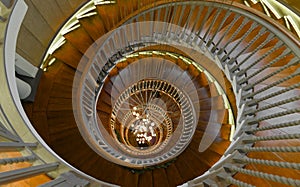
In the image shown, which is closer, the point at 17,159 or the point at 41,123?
the point at 17,159

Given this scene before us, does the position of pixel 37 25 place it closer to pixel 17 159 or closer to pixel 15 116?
pixel 15 116

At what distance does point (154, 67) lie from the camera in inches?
285

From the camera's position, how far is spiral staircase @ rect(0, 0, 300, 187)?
2354 millimetres

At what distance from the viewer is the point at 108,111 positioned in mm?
7074

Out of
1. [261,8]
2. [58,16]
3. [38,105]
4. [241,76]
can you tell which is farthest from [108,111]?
[261,8]

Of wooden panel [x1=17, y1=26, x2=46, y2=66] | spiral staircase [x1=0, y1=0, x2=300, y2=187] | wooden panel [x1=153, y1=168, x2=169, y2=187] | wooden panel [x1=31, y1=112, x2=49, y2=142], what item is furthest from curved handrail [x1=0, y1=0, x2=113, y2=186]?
wooden panel [x1=153, y1=168, x2=169, y2=187]

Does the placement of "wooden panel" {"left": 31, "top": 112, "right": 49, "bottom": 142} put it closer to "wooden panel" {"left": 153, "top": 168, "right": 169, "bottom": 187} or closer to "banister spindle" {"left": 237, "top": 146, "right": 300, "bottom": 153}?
Answer: "wooden panel" {"left": 153, "top": 168, "right": 169, "bottom": 187}

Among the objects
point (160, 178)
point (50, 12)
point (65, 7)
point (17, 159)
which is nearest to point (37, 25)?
point (50, 12)

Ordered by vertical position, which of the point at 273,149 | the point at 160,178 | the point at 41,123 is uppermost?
the point at 41,123

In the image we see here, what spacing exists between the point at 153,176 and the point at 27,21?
4144 mm

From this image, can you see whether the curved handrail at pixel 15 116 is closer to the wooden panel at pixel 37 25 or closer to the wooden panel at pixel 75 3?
the wooden panel at pixel 37 25

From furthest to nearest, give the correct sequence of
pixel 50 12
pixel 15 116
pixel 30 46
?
1. pixel 50 12
2. pixel 30 46
3. pixel 15 116

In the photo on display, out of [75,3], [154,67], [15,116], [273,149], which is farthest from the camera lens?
[154,67]

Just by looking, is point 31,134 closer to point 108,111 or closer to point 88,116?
point 88,116
